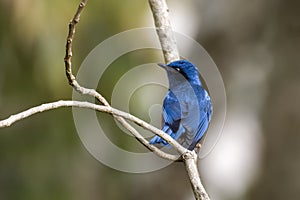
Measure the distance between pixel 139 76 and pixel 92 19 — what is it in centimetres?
90

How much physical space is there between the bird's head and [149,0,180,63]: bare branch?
141 millimetres

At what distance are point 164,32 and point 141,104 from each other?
418 cm

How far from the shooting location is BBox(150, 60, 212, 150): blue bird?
12.4ft

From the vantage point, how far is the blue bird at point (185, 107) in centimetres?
379

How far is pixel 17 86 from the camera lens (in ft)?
28.3

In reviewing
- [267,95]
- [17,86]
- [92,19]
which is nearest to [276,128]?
[267,95]

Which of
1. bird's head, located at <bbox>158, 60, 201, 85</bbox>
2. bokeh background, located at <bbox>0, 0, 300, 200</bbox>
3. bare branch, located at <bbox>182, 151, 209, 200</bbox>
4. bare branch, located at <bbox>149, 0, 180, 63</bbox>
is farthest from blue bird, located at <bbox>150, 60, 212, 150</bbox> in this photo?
bokeh background, located at <bbox>0, 0, 300, 200</bbox>

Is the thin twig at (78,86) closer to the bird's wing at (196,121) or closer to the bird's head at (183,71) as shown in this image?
the bird's wing at (196,121)

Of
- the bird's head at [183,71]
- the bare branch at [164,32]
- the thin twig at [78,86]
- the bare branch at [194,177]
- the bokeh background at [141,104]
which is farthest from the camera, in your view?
the bokeh background at [141,104]

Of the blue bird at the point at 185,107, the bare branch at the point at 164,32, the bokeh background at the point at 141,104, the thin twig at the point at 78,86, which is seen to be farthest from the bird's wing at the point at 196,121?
the bokeh background at the point at 141,104

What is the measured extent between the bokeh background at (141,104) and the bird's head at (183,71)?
4.12 metres

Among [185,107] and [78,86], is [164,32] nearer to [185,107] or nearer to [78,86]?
[185,107]

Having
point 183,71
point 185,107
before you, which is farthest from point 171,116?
point 183,71

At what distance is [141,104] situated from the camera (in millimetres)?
8461
